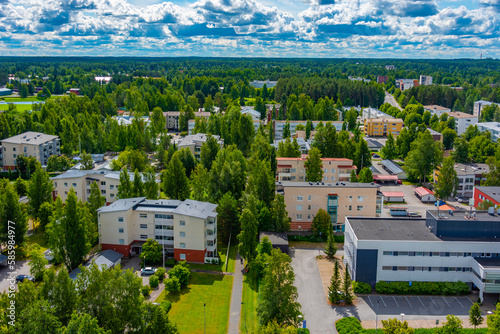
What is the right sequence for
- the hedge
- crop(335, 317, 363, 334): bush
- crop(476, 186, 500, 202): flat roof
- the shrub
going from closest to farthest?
crop(335, 317, 363, 334): bush, the shrub, the hedge, crop(476, 186, 500, 202): flat roof

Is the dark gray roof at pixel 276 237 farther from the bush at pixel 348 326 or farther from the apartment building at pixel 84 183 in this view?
the apartment building at pixel 84 183

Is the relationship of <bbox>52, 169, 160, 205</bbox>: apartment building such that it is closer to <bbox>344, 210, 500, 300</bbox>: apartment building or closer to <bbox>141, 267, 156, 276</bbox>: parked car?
<bbox>141, 267, 156, 276</bbox>: parked car

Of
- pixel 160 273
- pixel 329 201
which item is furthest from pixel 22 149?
pixel 329 201

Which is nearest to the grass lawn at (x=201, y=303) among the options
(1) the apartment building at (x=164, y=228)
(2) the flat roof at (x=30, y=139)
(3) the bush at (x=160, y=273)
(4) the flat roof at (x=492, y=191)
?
(3) the bush at (x=160, y=273)

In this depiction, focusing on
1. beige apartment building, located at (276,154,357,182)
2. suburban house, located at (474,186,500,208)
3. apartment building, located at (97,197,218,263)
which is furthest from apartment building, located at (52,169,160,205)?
suburban house, located at (474,186,500,208)

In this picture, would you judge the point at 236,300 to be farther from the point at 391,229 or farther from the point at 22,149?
the point at 22,149

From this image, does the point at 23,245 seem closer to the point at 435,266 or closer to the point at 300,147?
the point at 435,266
